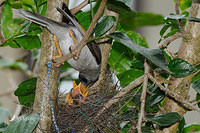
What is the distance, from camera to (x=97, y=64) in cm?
218

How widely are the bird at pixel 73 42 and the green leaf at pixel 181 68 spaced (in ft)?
1.99

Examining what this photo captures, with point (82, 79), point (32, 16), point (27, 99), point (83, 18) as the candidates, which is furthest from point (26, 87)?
point (82, 79)

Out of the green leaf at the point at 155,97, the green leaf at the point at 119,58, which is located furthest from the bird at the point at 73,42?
the green leaf at the point at 155,97

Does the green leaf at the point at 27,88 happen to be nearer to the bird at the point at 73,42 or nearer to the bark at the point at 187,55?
the bird at the point at 73,42

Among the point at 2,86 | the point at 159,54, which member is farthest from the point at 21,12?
the point at 2,86

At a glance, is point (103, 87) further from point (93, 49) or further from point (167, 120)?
point (167, 120)

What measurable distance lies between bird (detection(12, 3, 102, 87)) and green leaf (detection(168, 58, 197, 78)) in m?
0.61

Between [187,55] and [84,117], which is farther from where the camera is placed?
[84,117]

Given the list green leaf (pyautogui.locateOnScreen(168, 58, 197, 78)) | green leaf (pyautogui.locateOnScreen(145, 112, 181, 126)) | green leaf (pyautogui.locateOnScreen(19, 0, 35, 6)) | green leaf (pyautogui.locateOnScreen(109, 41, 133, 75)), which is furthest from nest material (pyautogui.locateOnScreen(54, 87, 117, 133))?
green leaf (pyautogui.locateOnScreen(19, 0, 35, 6))

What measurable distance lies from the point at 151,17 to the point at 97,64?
5.21 ft

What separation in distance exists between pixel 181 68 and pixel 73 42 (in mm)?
880

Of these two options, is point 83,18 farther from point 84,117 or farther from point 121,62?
point 84,117

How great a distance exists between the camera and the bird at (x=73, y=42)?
57.9 inches

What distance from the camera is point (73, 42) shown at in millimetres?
1991
